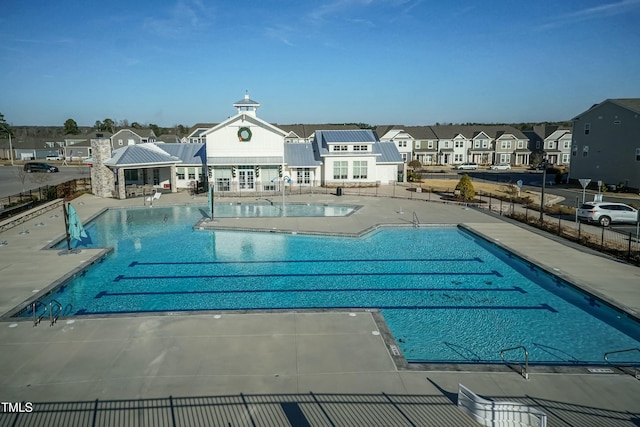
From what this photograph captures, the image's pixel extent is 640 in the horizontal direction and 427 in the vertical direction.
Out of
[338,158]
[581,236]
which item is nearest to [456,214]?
[581,236]

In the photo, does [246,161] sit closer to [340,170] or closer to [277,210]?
[277,210]

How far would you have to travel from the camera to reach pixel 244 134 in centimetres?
3834

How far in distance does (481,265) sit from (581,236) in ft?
22.9

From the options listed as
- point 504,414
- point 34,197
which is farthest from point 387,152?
point 504,414

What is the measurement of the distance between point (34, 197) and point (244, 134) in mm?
16818

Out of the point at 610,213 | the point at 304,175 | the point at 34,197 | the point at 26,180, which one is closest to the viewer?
the point at 610,213

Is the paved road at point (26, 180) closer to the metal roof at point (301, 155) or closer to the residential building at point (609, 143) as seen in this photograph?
the metal roof at point (301, 155)

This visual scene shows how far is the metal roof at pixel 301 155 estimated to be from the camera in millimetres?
42094

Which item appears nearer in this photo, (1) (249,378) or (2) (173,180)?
(1) (249,378)

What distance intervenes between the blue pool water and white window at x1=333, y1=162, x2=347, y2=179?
18.9m

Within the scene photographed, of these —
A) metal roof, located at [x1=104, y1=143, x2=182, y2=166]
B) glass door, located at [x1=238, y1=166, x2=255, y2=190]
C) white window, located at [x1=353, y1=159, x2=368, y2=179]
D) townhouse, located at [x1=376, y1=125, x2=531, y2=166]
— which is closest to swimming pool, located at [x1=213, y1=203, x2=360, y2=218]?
glass door, located at [x1=238, y1=166, x2=255, y2=190]

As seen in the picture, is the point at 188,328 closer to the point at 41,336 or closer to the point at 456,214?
the point at 41,336

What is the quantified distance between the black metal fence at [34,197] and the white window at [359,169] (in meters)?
25.0

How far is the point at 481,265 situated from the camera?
18906 mm
